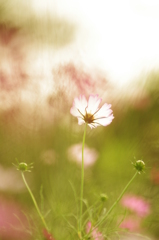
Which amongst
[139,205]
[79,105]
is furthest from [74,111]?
[139,205]

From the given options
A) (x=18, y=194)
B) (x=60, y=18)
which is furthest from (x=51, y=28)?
(x=18, y=194)

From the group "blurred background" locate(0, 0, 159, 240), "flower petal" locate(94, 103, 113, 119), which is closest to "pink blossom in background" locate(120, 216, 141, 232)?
"blurred background" locate(0, 0, 159, 240)

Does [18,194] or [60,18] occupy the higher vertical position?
[60,18]

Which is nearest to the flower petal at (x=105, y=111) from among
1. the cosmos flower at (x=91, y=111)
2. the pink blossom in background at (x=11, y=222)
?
the cosmos flower at (x=91, y=111)

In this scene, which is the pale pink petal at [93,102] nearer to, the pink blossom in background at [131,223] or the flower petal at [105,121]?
the flower petal at [105,121]

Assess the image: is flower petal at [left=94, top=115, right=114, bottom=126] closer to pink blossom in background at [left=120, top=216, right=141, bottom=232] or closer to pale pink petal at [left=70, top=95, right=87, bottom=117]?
pale pink petal at [left=70, top=95, right=87, bottom=117]

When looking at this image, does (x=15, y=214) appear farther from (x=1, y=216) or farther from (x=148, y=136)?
(x=148, y=136)
